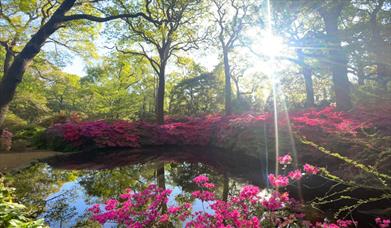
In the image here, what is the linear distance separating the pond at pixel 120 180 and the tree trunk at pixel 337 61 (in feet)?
12.3

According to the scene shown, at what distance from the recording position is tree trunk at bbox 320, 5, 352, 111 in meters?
8.63

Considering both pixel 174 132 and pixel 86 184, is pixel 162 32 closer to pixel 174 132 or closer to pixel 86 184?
pixel 174 132

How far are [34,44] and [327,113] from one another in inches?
273

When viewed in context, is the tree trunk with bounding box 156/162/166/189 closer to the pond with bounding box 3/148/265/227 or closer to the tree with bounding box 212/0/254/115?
the pond with bounding box 3/148/265/227

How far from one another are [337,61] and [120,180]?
769cm

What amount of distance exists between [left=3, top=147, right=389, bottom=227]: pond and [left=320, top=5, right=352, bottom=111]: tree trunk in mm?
3749

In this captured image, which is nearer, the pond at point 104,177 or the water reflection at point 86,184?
the water reflection at point 86,184

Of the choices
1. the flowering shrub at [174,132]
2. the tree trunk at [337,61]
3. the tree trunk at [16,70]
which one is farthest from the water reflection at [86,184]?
the tree trunk at [337,61]

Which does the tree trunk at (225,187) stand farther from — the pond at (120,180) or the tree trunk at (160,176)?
the tree trunk at (160,176)

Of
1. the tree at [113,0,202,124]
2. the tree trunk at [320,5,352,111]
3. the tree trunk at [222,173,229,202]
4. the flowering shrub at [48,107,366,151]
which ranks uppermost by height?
the tree at [113,0,202,124]

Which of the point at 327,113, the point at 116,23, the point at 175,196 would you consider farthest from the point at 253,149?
the point at 116,23

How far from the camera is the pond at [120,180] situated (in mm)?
4020

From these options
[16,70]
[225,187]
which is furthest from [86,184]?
[16,70]

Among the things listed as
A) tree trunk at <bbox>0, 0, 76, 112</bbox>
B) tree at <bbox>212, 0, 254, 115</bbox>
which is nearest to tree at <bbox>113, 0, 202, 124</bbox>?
tree at <bbox>212, 0, 254, 115</bbox>
